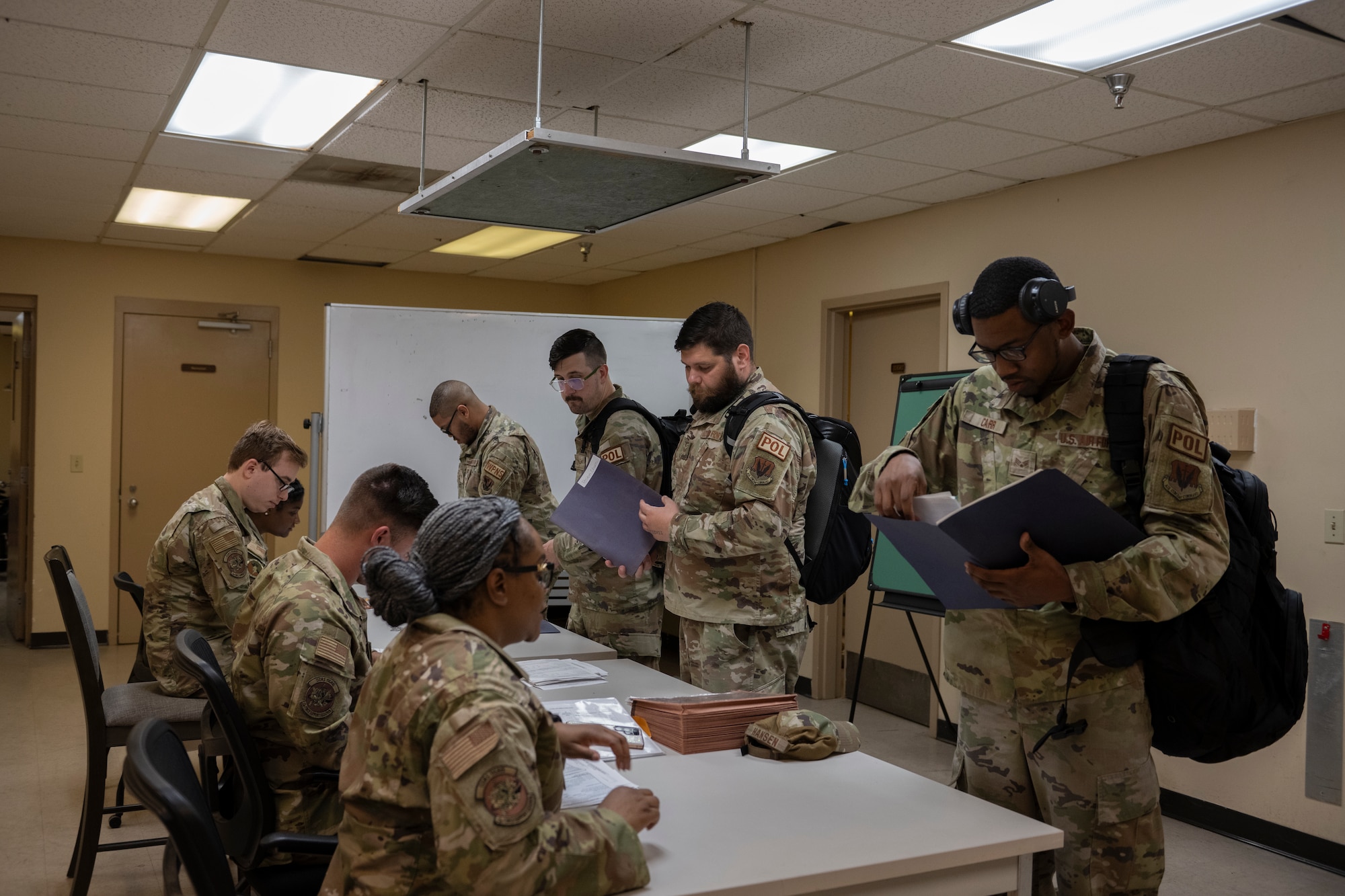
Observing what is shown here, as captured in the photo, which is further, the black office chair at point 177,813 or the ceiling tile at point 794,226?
the ceiling tile at point 794,226

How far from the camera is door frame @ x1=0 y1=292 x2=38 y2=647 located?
22.1 ft

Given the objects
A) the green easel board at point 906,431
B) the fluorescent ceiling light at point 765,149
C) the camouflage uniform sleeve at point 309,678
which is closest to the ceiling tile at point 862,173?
the fluorescent ceiling light at point 765,149

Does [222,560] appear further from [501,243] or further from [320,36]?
[501,243]

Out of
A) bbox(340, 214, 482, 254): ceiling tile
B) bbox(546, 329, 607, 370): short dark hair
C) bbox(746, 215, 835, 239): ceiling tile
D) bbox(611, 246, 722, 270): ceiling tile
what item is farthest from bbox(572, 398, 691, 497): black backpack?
bbox(611, 246, 722, 270): ceiling tile

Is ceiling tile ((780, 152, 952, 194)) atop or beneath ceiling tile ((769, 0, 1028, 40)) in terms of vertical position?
atop

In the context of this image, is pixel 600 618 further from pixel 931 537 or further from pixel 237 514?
pixel 931 537

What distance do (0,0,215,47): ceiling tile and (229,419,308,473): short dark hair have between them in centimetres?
120

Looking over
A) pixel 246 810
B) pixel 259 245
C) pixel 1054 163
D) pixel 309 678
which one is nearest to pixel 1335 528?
pixel 1054 163

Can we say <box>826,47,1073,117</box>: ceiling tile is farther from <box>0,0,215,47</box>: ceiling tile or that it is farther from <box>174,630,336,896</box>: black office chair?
<box>174,630,336,896</box>: black office chair

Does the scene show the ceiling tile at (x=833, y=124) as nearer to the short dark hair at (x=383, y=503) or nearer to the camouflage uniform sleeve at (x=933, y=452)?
the camouflage uniform sleeve at (x=933, y=452)

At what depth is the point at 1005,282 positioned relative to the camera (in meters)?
1.81

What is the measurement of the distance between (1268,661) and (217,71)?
3488mm

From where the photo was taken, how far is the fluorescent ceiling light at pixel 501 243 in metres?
6.25

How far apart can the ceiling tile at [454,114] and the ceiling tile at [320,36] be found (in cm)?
27
